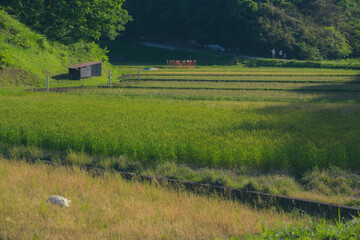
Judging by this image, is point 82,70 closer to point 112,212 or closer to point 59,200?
point 59,200

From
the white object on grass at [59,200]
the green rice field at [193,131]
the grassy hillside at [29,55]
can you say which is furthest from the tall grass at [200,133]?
the grassy hillside at [29,55]

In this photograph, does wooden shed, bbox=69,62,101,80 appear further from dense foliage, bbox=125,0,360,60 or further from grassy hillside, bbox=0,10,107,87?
dense foliage, bbox=125,0,360,60

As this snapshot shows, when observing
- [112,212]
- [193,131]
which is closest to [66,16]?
[193,131]

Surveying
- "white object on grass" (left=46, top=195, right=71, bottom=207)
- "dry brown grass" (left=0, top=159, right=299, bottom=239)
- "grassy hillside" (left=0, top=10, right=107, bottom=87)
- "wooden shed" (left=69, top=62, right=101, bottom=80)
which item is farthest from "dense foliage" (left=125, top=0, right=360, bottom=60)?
"white object on grass" (left=46, top=195, right=71, bottom=207)

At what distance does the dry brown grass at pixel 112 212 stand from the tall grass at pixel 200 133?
178 centimetres

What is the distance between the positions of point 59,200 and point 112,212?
3.07 feet

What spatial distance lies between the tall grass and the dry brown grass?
178 centimetres

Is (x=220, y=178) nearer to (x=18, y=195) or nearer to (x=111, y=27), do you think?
(x=18, y=195)

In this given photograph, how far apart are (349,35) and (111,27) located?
43.5 meters

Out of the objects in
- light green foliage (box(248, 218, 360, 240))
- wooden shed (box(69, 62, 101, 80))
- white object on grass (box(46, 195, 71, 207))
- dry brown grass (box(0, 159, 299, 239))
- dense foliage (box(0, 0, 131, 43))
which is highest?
dense foliage (box(0, 0, 131, 43))

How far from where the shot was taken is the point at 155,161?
8914 mm

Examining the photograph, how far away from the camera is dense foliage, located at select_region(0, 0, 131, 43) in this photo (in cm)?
3512

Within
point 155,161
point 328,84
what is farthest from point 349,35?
point 155,161

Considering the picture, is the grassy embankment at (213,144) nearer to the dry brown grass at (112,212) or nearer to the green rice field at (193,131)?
the green rice field at (193,131)
